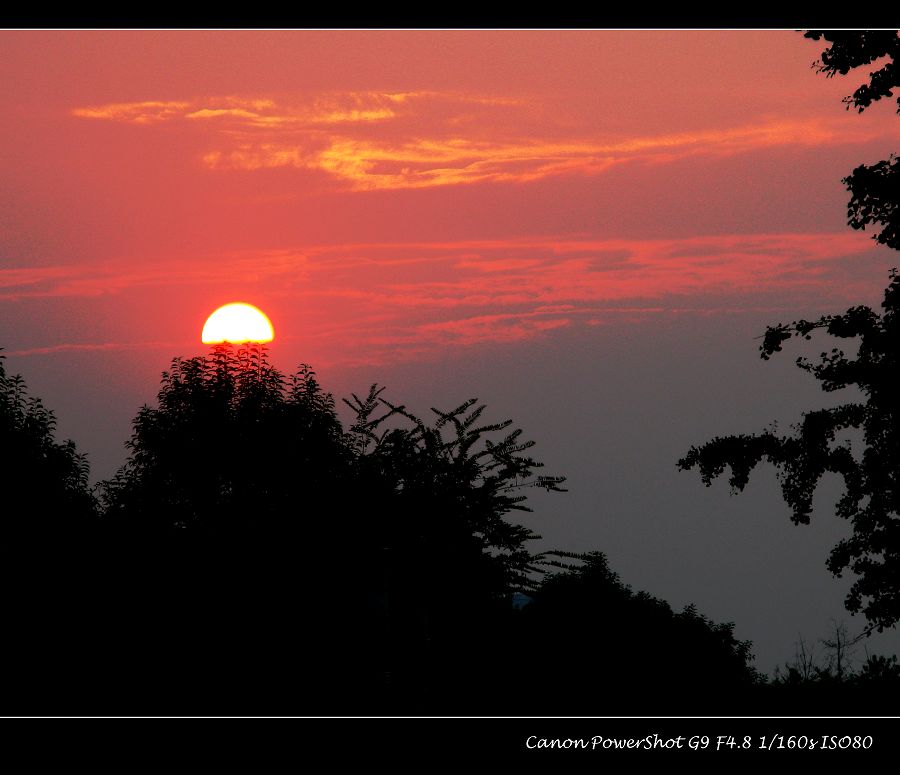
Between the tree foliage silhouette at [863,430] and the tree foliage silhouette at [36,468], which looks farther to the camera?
the tree foliage silhouette at [36,468]

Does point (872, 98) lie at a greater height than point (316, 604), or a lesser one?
greater

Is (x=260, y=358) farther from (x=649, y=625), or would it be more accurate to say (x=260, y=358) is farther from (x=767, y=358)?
(x=767, y=358)

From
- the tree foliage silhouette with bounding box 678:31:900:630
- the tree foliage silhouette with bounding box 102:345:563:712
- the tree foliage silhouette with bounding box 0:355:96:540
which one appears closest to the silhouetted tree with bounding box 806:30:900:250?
the tree foliage silhouette with bounding box 678:31:900:630

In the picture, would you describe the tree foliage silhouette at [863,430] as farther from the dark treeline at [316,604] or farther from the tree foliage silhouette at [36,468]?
the tree foliage silhouette at [36,468]

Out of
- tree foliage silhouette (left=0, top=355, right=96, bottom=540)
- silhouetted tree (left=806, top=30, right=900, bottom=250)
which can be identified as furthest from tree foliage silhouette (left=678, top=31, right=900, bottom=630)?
tree foliage silhouette (left=0, top=355, right=96, bottom=540)

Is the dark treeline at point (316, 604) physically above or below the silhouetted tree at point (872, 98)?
below

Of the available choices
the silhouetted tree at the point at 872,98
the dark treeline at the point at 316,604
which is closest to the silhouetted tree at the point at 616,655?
the dark treeline at the point at 316,604

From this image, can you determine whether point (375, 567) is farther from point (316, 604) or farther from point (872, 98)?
point (872, 98)

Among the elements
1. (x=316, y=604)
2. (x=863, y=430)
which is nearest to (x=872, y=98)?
(x=863, y=430)

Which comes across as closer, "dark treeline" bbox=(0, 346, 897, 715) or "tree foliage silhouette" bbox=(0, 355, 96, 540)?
"dark treeline" bbox=(0, 346, 897, 715)

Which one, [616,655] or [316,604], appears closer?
[316,604]

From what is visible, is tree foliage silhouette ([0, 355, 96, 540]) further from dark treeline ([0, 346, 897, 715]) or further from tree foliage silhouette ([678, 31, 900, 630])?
tree foliage silhouette ([678, 31, 900, 630])

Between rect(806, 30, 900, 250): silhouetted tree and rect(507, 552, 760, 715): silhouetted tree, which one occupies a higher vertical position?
rect(806, 30, 900, 250): silhouetted tree
